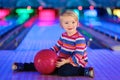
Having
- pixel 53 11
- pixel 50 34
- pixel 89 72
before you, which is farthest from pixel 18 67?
pixel 53 11

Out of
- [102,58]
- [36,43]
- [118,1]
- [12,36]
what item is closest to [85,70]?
[102,58]

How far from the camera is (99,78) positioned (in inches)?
110

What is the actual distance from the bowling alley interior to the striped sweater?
0.51 ft

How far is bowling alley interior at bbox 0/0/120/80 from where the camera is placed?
306cm

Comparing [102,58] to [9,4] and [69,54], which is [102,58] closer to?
[69,54]

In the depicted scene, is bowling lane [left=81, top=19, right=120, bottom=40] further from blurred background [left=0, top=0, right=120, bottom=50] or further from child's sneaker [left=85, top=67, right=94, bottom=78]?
child's sneaker [left=85, top=67, right=94, bottom=78]

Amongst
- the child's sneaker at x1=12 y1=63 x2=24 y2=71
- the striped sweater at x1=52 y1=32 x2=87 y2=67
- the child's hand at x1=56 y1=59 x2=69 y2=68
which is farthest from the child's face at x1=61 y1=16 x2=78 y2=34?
the child's sneaker at x1=12 y1=63 x2=24 y2=71

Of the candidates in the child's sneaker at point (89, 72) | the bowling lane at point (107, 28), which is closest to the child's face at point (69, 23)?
the child's sneaker at point (89, 72)

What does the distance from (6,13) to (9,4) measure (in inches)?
25.9

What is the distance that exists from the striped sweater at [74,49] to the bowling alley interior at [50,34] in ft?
0.51

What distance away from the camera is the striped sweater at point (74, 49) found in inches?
109

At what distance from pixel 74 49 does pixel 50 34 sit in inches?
138

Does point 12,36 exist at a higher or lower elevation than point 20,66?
lower

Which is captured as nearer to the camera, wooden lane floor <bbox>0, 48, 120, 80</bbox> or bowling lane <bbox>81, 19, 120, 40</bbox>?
wooden lane floor <bbox>0, 48, 120, 80</bbox>
